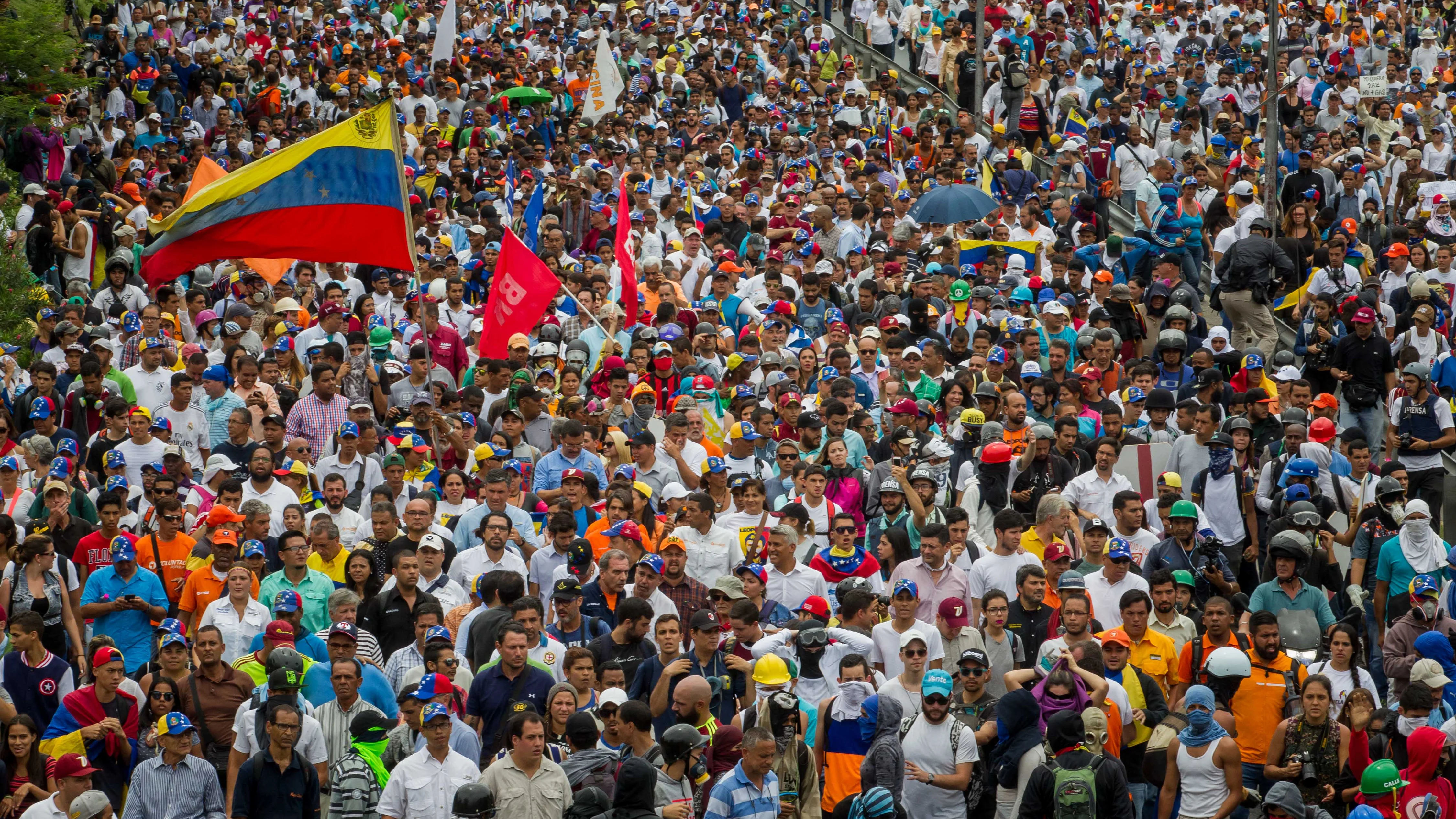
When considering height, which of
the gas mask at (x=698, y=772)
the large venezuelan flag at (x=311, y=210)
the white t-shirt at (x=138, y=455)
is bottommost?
the gas mask at (x=698, y=772)

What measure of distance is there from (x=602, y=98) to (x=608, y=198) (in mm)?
3804

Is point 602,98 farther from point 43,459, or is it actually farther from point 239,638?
point 239,638

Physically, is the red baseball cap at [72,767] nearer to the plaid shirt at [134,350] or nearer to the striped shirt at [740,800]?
the striped shirt at [740,800]

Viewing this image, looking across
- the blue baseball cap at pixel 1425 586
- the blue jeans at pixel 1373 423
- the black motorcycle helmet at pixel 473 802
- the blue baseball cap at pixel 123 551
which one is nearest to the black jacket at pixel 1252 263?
the blue jeans at pixel 1373 423

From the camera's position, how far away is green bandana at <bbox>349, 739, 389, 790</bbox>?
959cm

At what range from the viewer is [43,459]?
44.3ft

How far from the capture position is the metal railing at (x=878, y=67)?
76.2 ft

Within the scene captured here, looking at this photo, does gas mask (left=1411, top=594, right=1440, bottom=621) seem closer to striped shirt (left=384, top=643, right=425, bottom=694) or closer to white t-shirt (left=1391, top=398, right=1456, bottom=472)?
white t-shirt (left=1391, top=398, right=1456, bottom=472)

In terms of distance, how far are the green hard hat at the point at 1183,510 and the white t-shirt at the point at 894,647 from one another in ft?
6.94

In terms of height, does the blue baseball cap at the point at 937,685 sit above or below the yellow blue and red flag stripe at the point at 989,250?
below

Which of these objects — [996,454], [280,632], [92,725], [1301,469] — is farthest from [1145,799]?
[92,725]

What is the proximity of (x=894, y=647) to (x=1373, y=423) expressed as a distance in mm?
6541

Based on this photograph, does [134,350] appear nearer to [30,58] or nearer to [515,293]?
[515,293]

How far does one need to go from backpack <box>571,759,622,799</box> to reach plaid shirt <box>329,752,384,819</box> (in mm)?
1007
